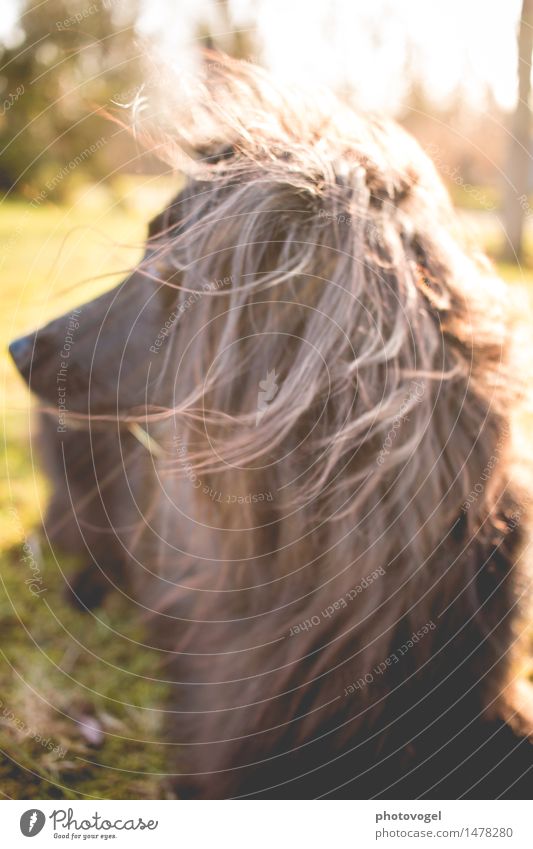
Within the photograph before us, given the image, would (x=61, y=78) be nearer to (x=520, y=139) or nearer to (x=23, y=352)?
(x=520, y=139)

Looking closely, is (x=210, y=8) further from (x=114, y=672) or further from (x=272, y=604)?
(x=114, y=672)

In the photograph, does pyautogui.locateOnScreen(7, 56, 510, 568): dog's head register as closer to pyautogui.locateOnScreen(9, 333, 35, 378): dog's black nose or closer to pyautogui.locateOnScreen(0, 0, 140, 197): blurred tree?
pyautogui.locateOnScreen(9, 333, 35, 378): dog's black nose

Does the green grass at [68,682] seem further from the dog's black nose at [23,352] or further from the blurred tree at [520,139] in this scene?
the blurred tree at [520,139]

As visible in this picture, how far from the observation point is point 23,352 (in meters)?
1.43

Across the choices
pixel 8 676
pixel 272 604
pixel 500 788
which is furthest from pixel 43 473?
pixel 500 788

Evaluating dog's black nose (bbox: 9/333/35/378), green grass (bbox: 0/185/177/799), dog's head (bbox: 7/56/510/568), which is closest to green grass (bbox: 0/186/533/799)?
green grass (bbox: 0/185/177/799)

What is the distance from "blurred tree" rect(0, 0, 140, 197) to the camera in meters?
2.37

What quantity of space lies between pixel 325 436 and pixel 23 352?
700 mm

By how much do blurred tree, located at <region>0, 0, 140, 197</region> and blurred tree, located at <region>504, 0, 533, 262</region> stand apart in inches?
46.3

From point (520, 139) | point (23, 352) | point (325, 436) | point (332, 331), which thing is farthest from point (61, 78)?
point (325, 436)

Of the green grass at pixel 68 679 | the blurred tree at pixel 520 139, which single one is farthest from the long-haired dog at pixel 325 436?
the blurred tree at pixel 520 139

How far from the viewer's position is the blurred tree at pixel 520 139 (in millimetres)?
1923

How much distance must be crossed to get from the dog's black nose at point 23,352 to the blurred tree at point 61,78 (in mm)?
765

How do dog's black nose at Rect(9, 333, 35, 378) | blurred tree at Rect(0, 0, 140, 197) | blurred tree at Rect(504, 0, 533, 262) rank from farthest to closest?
1. blurred tree at Rect(0, 0, 140, 197)
2. blurred tree at Rect(504, 0, 533, 262)
3. dog's black nose at Rect(9, 333, 35, 378)
